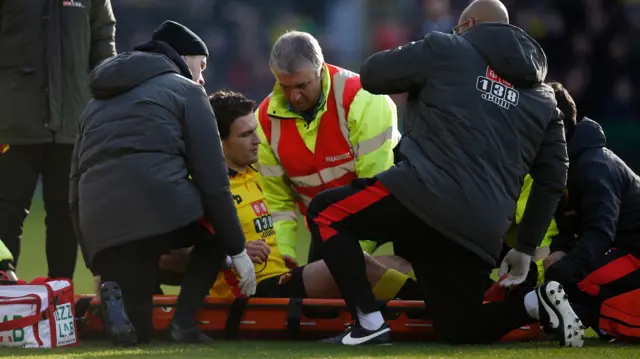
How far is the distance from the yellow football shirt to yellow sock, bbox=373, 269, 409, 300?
1.56 feet

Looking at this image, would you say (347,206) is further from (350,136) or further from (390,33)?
(390,33)

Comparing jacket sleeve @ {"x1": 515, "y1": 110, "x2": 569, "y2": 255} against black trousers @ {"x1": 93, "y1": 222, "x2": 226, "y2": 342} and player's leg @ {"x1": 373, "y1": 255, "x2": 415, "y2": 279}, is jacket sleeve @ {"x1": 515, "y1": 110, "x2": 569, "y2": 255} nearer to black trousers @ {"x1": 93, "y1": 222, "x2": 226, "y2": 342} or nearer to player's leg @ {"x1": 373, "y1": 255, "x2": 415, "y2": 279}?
player's leg @ {"x1": 373, "y1": 255, "x2": 415, "y2": 279}

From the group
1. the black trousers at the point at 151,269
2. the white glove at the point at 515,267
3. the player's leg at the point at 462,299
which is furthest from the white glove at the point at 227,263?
the white glove at the point at 515,267

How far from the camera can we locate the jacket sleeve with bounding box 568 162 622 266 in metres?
6.11

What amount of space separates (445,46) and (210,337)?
5.54ft

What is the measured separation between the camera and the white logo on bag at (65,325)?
19.4ft

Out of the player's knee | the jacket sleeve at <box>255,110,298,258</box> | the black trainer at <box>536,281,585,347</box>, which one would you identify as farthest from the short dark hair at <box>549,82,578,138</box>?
the jacket sleeve at <box>255,110,298,258</box>

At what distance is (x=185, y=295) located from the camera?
6.07m

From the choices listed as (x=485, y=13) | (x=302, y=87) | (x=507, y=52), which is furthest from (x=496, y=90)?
(x=302, y=87)

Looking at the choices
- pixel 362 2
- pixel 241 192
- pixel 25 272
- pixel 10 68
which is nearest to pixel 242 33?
pixel 362 2

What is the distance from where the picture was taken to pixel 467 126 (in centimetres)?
584

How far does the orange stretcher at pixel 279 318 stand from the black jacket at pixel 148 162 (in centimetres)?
35

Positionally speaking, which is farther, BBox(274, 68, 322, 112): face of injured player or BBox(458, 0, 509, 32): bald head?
BBox(274, 68, 322, 112): face of injured player

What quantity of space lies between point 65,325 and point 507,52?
88.4 inches
